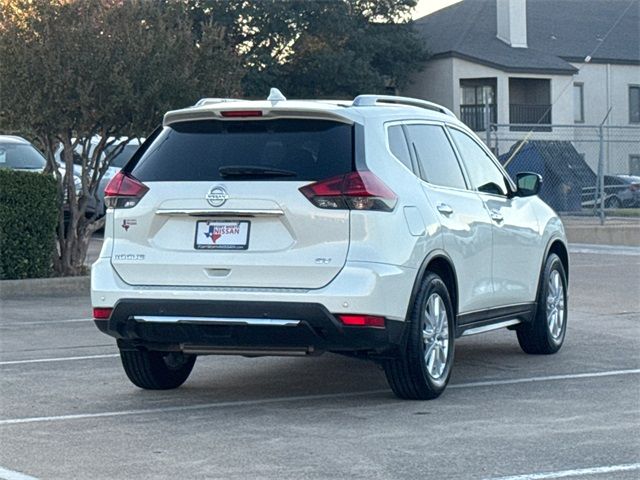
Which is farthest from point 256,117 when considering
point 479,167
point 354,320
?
point 479,167

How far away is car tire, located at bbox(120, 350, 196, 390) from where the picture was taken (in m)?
9.20

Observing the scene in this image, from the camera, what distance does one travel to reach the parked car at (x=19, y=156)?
2311cm

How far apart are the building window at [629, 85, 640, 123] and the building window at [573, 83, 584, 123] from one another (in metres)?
2.40

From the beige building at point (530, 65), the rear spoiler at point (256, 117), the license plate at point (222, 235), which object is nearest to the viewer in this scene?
the license plate at point (222, 235)

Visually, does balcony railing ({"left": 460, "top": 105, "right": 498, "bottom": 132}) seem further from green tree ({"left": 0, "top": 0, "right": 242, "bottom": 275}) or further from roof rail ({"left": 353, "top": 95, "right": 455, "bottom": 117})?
roof rail ({"left": 353, "top": 95, "right": 455, "bottom": 117})

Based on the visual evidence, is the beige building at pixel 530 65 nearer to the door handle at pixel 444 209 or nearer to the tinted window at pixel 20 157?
the tinted window at pixel 20 157

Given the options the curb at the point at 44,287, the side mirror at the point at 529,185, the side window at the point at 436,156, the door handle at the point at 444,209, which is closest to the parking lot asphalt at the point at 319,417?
the door handle at the point at 444,209

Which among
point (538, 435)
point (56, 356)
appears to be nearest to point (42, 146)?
point (56, 356)

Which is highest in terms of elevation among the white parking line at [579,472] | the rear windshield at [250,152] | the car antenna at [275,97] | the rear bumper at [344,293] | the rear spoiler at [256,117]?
the car antenna at [275,97]

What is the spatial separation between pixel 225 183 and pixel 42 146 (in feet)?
29.8

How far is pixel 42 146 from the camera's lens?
17.0 m

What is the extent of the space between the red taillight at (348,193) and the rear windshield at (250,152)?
0.21 feet

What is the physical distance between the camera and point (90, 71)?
52.4ft

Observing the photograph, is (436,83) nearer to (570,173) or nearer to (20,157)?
(570,173)
